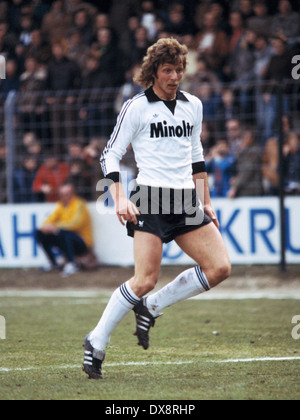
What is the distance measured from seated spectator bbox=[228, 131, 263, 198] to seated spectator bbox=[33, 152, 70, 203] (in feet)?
8.77

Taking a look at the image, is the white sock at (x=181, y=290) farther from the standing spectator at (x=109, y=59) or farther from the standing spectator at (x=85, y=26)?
the standing spectator at (x=85, y=26)

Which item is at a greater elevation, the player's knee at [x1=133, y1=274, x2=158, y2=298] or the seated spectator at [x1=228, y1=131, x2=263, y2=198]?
the player's knee at [x1=133, y1=274, x2=158, y2=298]

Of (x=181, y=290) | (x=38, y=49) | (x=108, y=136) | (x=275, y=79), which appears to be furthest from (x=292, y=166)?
(x=181, y=290)

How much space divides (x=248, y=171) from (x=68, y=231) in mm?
2896

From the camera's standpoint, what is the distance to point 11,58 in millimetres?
16234

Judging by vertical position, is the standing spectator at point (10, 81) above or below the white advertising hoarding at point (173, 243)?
above

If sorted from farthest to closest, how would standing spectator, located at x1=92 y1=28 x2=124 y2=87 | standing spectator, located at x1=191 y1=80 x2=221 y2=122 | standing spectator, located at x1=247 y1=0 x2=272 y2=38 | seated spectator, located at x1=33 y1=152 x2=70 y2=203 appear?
standing spectator, located at x1=92 y1=28 x2=124 y2=87
standing spectator, located at x1=247 y1=0 x2=272 y2=38
seated spectator, located at x1=33 y1=152 x2=70 y2=203
standing spectator, located at x1=191 y1=80 x2=221 y2=122

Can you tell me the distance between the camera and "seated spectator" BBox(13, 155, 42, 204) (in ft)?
43.5

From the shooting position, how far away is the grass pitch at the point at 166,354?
218 inches

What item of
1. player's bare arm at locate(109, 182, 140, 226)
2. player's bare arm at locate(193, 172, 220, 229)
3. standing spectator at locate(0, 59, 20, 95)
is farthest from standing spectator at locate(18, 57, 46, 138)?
player's bare arm at locate(109, 182, 140, 226)

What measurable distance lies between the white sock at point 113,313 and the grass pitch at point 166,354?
283mm

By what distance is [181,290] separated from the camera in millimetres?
6336

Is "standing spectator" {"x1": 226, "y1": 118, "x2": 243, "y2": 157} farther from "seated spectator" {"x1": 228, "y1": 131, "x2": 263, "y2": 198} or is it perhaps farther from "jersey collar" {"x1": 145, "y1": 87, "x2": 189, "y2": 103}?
"jersey collar" {"x1": 145, "y1": 87, "x2": 189, "y2": 103}

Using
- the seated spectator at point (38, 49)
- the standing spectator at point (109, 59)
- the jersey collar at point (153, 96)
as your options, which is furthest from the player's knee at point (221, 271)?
the seated spectator at point (38, 49)
